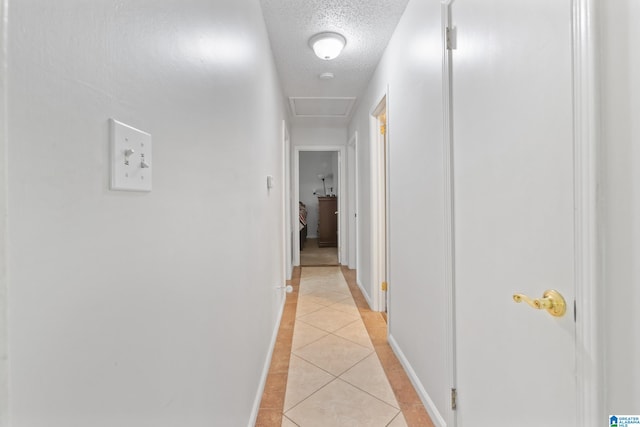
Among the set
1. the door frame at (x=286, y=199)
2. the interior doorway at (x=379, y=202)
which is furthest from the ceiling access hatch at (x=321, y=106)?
the interior doorway at (x=379, y=202)

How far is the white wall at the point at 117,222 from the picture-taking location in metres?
0.34

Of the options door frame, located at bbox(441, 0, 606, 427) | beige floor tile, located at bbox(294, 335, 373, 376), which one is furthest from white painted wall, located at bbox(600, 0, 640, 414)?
beige floor tile, located at bbox(294, 335, 373, 376)

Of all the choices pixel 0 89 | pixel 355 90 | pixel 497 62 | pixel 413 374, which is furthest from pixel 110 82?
pixel 355 90

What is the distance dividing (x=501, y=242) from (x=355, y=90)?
8.96 feet

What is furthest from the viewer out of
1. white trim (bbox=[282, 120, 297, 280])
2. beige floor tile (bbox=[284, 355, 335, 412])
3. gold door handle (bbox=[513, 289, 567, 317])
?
white trim (bbox=[282, 120, 297, 280])

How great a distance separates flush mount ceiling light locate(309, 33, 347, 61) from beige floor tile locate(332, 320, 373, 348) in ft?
7.42

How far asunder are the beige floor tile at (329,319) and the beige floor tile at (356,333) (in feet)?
0.19

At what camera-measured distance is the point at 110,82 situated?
1.57 feet

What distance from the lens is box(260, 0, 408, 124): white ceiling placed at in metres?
1.89

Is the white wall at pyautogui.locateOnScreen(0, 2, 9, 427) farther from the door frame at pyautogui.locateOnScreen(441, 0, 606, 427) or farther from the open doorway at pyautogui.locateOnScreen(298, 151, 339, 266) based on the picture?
the open doorway at pyautogui.locateOnScreen(298, 151, 339, 266)

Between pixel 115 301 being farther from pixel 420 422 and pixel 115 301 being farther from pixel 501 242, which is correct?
pixel 420 422

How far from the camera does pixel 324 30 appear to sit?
7.06 ft

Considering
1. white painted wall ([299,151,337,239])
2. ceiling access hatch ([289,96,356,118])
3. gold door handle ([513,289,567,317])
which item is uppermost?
ceiling access hatch ([289,96,356,118])

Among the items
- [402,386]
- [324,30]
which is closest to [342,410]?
[402,386]
